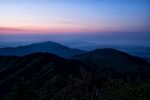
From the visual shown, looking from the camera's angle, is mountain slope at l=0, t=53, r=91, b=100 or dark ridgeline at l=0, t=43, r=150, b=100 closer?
dark ridgeline at l=0, t=43, r=150, b=100

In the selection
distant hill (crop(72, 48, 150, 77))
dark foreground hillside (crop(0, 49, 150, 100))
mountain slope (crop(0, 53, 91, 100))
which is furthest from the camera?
distant hill (crop(72, 48, 150, 77))

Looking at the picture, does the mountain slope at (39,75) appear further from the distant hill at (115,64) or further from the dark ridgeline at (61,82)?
the distant hill at (115,64)

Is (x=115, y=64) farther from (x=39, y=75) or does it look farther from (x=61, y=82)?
(x=61, y=82)

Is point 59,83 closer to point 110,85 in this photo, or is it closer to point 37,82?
point 37,82

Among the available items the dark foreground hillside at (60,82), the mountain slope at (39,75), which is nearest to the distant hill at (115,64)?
the dark foreground hillside at (60,82)

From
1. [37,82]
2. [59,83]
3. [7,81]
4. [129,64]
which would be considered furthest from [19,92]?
[129,64]

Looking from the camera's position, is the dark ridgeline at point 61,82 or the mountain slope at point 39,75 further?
the mountain slope at point 39,75

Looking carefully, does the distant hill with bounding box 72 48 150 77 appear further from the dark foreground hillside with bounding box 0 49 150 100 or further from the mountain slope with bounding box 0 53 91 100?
the mountain slope with bounding box 0 53 91 100

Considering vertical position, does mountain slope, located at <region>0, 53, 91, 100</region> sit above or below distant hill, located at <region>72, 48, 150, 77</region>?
above

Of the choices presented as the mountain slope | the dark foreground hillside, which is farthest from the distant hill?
the mountain slope
